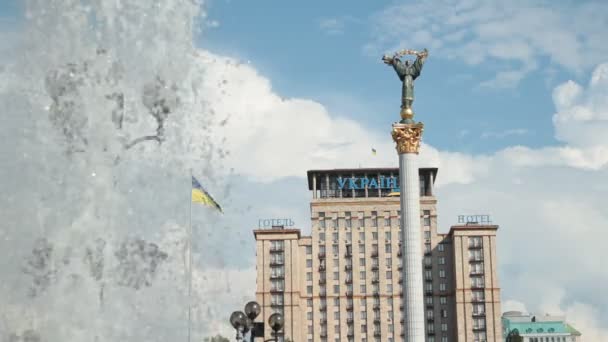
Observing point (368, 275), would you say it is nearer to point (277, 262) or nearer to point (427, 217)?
point (427, 217)

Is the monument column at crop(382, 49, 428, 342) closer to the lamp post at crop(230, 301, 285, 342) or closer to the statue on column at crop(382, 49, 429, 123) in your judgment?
the statue on column at crop(382, 49, 429, 123)

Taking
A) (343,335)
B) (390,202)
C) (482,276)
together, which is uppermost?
(390,202)

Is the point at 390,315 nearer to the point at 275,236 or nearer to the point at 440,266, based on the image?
the point at 440,266

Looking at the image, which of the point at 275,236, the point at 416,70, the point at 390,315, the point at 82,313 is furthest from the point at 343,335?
the point at 82,313

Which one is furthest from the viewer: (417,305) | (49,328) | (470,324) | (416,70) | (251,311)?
(470,324)

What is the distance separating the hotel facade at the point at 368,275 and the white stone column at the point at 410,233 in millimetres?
80715

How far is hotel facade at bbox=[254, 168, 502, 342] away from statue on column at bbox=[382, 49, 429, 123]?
78837 millimetres

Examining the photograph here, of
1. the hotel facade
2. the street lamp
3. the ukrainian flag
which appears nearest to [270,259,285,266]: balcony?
the hotel facade

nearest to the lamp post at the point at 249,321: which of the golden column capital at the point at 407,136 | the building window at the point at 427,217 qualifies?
the golden column capital at the point at 407,136

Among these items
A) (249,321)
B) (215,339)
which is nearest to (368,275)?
(215,339)

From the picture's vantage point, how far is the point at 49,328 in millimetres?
41812

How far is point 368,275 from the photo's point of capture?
497 feet

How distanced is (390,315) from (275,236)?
22546mm

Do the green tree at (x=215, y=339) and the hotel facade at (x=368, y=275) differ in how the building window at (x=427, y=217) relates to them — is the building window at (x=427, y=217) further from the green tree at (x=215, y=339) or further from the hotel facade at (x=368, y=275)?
the green tree at (x=215, y=339)
